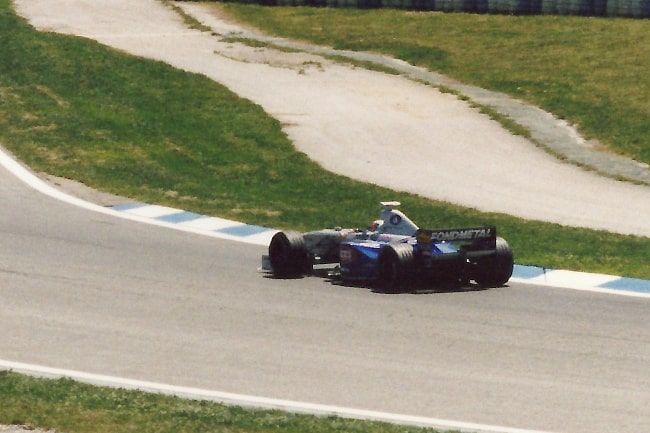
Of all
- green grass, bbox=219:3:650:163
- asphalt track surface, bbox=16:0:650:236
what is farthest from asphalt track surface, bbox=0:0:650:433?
green grass, bbox=219:3:650:163

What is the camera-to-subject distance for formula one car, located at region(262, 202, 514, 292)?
14969 millimetres

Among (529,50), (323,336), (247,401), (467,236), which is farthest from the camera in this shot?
(529,50)

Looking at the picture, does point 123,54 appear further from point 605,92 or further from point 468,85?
point 605,92

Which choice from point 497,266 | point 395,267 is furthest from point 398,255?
point 497,266

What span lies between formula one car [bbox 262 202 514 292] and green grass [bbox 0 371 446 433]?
507 cm

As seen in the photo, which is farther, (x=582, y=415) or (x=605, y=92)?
(x=605, y=92)

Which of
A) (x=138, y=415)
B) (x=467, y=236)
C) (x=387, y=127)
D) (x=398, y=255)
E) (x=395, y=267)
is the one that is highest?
(x=138, y=415)

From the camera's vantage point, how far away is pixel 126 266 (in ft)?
52.4

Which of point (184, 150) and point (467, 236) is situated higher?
point (467, 236)

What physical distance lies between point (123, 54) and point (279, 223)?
16516 mm

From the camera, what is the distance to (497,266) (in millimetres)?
15234

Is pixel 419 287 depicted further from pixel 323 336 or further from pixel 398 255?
pixel 323 336

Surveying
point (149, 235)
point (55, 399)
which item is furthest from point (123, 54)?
point (55, 399)

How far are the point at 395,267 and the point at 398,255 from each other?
13cm
